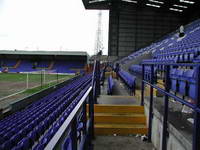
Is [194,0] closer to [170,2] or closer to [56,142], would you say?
[170,2]

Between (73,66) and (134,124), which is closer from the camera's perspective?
(134,124)

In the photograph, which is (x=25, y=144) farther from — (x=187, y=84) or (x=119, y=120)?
(x=187, y=84)

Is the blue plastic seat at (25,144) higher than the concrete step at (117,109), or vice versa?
the concrete step at (117,109)

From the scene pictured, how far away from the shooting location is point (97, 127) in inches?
149

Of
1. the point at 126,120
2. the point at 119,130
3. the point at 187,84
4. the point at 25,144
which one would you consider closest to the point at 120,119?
the point at 126,120

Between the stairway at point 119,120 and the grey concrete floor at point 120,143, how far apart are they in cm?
18

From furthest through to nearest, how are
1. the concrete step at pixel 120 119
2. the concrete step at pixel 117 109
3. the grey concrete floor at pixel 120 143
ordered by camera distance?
the concrete step at pixel 117 109 → the concrete step at pixel 120 119 → the grey concrete floor at pixel 120 143

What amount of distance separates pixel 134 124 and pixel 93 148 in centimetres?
125

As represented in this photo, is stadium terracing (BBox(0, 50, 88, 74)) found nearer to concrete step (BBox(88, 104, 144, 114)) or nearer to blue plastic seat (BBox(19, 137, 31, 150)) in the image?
concrete step (BBox(88, 104, 144, 114))

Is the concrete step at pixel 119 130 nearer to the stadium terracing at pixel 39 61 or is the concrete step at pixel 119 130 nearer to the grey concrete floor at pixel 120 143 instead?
the grey concrete floor at pixel 120 143

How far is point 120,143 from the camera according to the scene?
11.0ft

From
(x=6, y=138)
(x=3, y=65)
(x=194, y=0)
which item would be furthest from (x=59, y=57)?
(x=6, y=138)

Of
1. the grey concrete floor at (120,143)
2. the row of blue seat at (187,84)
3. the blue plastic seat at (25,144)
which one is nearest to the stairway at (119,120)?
the grey concrete floor at (120,143)

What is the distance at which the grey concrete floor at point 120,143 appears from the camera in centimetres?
316
